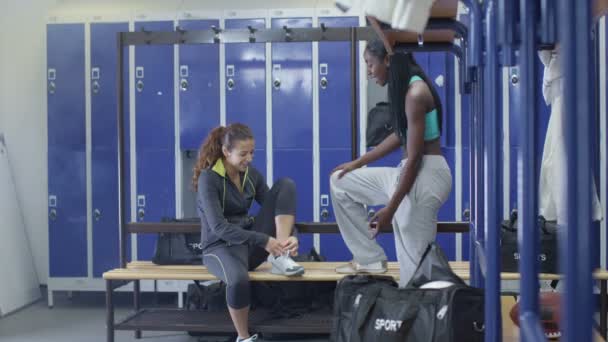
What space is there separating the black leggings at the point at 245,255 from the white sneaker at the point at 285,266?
14 cm

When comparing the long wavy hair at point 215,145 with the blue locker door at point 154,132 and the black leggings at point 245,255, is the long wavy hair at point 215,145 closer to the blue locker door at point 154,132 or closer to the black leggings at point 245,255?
the black leggings at point 245,255

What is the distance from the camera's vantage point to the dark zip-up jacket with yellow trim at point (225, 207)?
3.73m

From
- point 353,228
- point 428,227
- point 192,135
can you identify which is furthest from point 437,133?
point 192,135

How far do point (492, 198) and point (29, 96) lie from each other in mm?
5362

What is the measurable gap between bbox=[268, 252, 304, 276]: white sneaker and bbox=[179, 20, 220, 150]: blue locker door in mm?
2018

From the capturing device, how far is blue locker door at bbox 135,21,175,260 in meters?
5.62

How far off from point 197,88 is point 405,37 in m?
3.12

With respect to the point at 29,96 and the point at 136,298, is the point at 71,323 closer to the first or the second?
the point at 136,298

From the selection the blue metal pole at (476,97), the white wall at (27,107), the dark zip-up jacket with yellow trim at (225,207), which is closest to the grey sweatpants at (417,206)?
the blue metal pole at (476,97)

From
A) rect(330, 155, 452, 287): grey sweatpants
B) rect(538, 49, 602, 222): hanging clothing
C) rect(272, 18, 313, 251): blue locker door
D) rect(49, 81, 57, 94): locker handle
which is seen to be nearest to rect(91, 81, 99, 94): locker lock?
rect(49, 81, 57, 94): locker handle

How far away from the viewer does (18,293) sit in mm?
5582

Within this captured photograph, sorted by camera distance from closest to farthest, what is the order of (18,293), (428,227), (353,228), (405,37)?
(405,37) < (428,227) < (353,228) < (18,293)

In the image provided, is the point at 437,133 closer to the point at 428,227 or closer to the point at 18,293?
the point at 428,227

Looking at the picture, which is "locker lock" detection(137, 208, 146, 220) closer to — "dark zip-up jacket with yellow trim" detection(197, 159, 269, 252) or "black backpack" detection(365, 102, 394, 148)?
"dark zip-up jacket with yellow trim" detection(197, 159, 269, 252)
